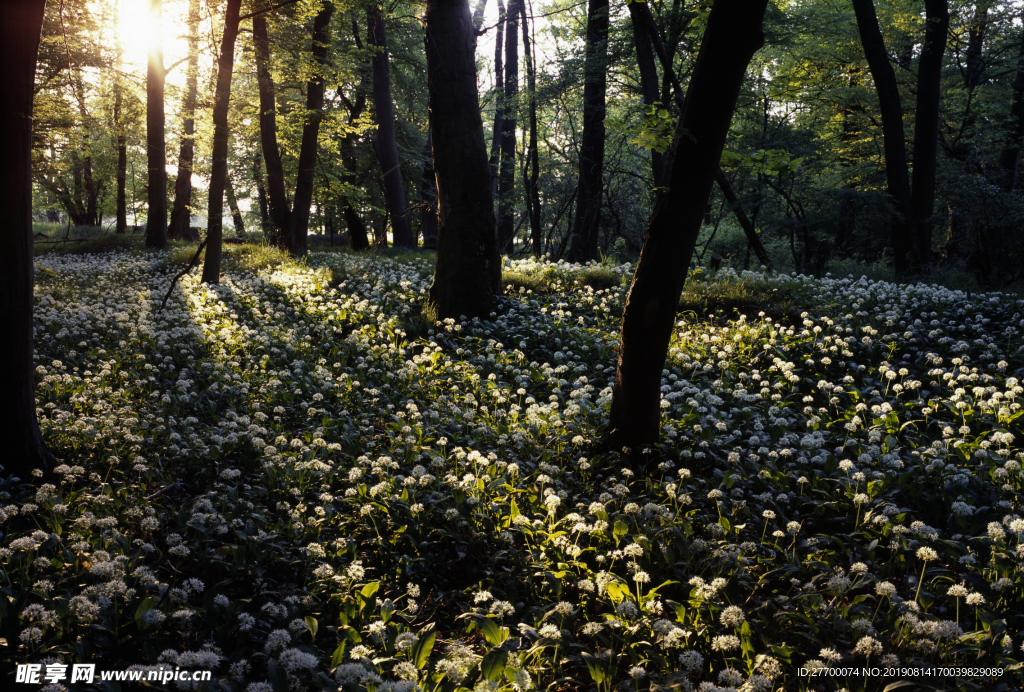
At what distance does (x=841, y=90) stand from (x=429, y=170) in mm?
14932

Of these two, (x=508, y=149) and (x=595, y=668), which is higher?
(x=508, y=149)

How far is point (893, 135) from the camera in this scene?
38.4 ft

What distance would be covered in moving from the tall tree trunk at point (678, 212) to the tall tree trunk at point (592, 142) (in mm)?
9852

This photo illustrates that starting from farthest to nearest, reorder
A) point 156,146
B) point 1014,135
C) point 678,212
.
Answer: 1. point 156,146
2. point 1014,135
3. point 678,212

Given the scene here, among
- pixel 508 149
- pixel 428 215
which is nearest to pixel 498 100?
pixel 508 149

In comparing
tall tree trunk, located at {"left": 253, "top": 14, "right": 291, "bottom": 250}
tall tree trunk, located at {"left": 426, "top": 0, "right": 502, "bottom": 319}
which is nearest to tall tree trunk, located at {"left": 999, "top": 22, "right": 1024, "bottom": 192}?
tall tree trunk, located at {"left": 426, "top": 0, "right": 502, "bottom": 319}

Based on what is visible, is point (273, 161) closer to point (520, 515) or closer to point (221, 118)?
point (221, 118)

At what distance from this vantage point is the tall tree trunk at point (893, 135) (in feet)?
37.5

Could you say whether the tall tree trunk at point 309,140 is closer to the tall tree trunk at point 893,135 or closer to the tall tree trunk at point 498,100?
the tall tree trunk at point 498,100

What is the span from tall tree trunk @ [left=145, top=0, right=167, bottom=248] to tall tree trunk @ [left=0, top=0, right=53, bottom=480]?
1842 centimetres

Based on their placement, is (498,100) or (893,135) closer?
(893,135)

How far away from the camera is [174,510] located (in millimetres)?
3752

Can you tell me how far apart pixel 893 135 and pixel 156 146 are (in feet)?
73.5

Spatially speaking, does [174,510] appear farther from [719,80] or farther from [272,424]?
[719,80]
